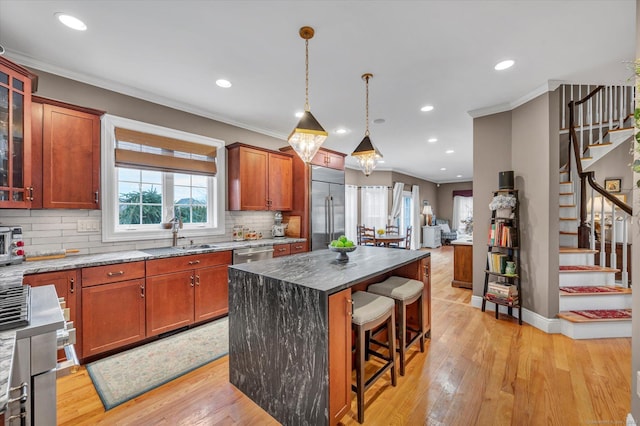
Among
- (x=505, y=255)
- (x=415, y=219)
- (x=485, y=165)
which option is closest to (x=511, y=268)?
(x=505, y=255)

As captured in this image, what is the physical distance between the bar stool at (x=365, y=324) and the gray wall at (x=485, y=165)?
A: 7.58 feet

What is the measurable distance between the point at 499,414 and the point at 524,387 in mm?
451

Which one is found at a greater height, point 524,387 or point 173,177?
point 173,177

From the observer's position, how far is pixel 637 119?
4.29 feet

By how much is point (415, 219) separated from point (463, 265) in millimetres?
4942

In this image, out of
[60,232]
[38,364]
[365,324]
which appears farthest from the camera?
[60,232]

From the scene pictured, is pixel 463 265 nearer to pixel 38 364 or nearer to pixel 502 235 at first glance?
pixel 502 235

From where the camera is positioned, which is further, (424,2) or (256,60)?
(256,60)

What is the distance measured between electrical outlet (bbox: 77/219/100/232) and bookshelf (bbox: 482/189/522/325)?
448cm

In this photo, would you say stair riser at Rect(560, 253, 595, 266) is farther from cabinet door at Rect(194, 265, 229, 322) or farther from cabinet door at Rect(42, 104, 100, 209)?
cabinet door at Rect(42, 104, 100, 209)

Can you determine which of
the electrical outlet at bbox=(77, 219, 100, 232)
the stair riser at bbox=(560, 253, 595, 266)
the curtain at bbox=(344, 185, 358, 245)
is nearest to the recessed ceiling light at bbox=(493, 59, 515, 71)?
the stair riser at bbox=(560, 253, 595, 266)

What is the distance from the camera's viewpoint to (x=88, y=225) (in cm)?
281

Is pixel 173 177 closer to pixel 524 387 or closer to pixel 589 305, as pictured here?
pixel 524 387

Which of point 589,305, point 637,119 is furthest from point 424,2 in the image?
point 589,305
